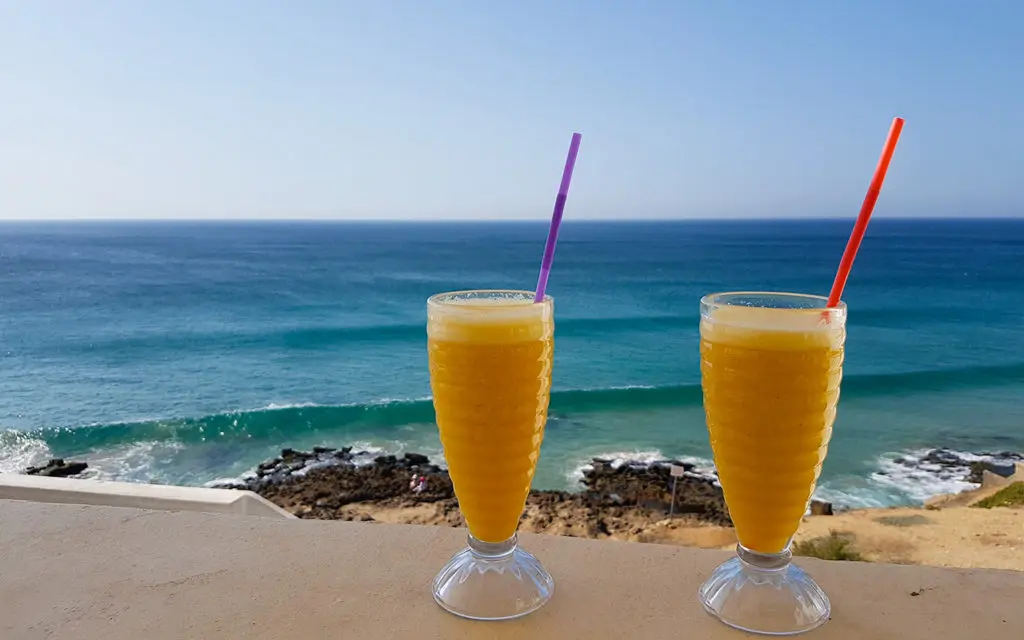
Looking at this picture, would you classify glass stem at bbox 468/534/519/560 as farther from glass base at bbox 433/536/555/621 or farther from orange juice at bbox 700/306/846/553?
orange juice at bbox 700/306/846/553

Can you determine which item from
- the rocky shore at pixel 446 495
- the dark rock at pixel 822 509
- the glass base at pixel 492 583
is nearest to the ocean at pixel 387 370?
the rocky shore at pixel 446 495

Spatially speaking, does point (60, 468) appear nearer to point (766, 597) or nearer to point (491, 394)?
point (491, 394)

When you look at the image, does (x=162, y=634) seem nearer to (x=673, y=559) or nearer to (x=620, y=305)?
(x=673, y=559)

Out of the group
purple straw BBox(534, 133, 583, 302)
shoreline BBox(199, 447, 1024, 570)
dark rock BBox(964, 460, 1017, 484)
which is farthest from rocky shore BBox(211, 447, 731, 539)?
purple straw BBox(534, 133, 583, 302)

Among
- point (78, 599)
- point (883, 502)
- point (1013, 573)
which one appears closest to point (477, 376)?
point (78, 599)

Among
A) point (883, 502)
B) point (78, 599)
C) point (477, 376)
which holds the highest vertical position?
point (477, 376)
